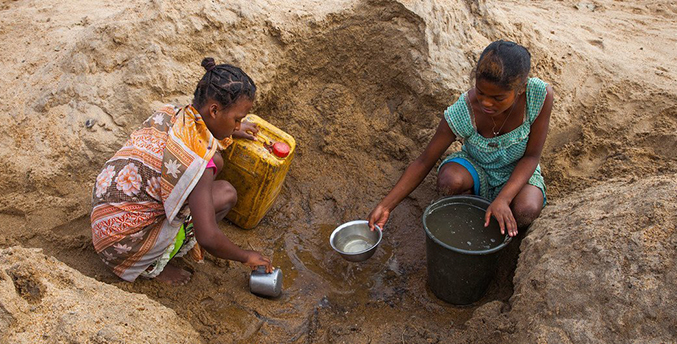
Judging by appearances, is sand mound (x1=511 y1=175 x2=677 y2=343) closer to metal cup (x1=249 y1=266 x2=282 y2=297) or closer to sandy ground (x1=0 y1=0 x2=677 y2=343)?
sandy ground (x1=0 y1=0 x2=677 y2=343)

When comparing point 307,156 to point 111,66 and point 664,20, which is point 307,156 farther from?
point 664,20

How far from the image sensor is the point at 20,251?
1824 mm

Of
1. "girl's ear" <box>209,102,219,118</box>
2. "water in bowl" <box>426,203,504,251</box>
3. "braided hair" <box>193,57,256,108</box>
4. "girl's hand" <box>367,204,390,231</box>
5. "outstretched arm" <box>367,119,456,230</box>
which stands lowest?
"girl's hand" <box>367,204,390,231</box>

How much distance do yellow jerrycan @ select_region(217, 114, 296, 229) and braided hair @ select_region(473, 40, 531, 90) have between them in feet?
3.60

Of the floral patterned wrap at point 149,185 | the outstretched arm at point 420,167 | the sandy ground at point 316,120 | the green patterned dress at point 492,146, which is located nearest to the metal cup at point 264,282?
the sandy ground at point 316,120

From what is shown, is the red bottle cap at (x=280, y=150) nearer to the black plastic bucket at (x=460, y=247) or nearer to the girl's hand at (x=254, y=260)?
the girl's hand at (x=254, y=260)

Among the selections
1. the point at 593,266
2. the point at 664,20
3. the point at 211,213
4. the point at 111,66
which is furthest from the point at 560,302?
the point at 664,20

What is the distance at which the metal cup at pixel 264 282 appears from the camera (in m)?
2.47

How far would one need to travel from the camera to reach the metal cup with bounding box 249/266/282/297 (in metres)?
2.47

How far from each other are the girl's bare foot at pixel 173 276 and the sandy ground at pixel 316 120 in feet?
0.13

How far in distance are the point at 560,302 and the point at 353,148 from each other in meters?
1.85

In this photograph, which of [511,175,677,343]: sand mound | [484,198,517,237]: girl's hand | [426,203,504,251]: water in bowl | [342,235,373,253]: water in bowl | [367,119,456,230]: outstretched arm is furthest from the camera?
[342,235,373,253]: water in bowl

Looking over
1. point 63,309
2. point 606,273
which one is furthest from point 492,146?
point 63,309

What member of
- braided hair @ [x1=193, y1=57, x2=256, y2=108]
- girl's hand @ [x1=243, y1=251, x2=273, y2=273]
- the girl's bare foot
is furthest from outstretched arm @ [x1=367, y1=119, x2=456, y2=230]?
the girl's bare foot
